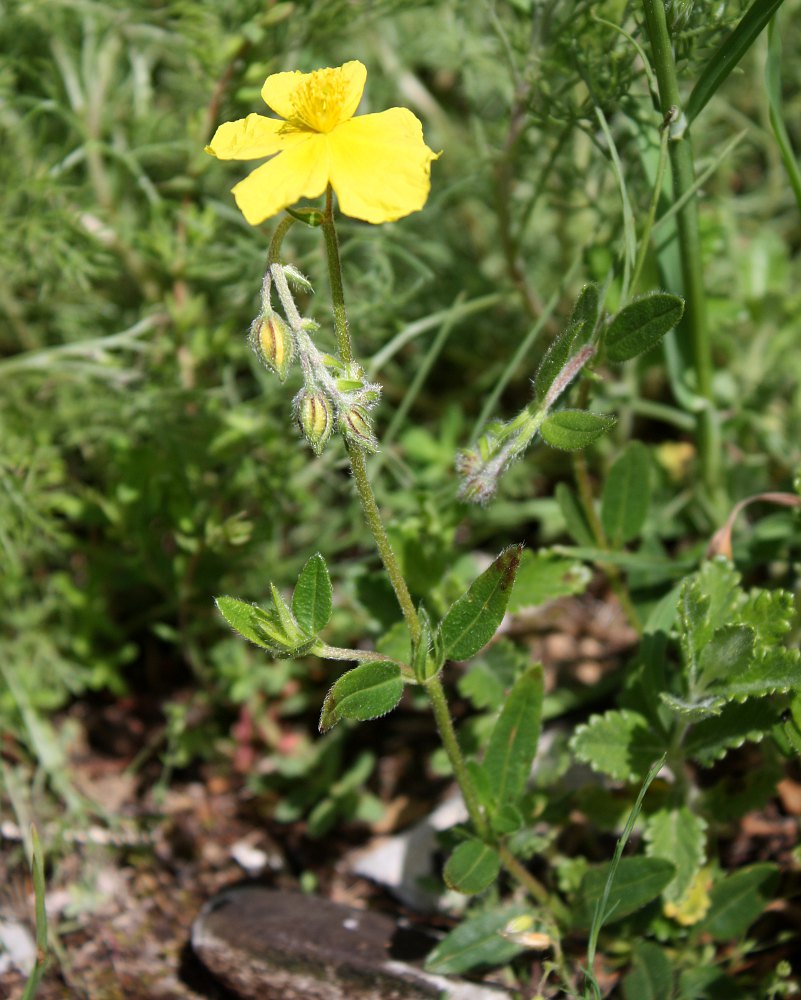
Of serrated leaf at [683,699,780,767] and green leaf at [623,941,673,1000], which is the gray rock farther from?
serrated leaf at [683,699,780,767]

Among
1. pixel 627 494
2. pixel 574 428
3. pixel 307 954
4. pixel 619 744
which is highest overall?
pixel 574 428

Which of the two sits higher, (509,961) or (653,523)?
(653,523)

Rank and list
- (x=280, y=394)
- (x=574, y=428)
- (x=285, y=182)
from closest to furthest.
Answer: (x=285, y=182) → (x=574, y=428) → (x=280, y=394)

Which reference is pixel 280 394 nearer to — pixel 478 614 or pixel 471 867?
pixel 478 614

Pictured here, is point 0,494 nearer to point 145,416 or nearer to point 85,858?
point 145,416

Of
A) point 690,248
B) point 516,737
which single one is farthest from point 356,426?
point 690,248

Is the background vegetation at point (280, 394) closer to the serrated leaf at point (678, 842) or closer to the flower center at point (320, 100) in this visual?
the serrated leaf at point (678, 842)

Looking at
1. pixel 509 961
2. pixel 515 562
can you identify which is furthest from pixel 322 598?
pixel 509 961
